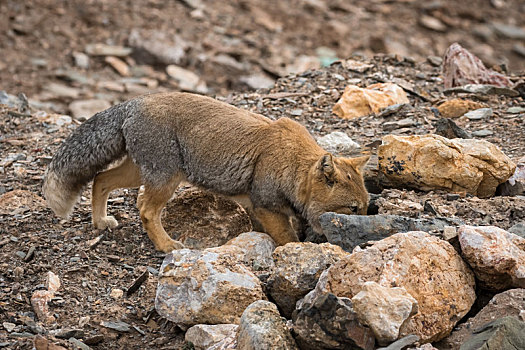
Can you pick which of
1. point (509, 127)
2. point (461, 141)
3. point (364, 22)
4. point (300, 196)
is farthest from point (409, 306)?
point (364, 22)

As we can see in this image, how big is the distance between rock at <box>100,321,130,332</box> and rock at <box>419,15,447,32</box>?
21.4 m

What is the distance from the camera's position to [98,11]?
22844 millimetres

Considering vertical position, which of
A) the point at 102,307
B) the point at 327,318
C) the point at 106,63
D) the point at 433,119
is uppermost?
the point at 327,318

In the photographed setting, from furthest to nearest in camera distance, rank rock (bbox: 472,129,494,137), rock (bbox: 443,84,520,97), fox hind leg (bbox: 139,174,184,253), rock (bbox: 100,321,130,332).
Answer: rock (bbox: 443,84,520,97) < rock (bbox: 472,129,494,137) < fox hind leg (bbox: 139,174,184,253) < rock (bbox: 100,321,130,332)

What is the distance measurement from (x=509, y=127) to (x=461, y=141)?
7.61 ft

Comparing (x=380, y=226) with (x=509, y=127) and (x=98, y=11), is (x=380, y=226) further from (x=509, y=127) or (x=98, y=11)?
(x=98, y=11)

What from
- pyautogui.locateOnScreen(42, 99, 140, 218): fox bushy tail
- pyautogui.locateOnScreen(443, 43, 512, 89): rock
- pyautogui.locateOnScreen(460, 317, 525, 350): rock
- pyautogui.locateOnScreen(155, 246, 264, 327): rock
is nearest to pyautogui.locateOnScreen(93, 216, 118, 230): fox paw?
pyautogui.locateOnScreen(42, 99, 140, 218): fox bushy tail

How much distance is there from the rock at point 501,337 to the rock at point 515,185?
3184 millimetres

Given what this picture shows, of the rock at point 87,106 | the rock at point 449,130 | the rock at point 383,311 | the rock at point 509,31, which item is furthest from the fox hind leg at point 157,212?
the rock at point 509,31

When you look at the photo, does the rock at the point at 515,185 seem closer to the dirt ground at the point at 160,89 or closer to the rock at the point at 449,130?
the dirt ground at the point at 160,89

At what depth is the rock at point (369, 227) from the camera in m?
7.25

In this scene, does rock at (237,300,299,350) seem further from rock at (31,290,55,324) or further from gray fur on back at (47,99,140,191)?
gray fur on back at (47,99,140,191)

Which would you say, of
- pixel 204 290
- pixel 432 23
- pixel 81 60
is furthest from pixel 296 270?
pixel 432 23

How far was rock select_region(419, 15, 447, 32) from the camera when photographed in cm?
2611
